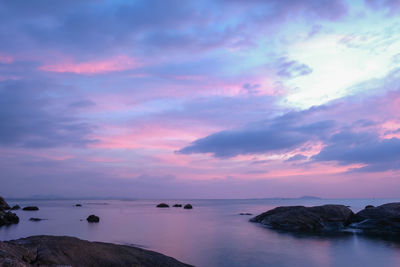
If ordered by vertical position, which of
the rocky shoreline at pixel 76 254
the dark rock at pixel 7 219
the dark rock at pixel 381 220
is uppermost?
the rocky shoreline at pixel 76 254

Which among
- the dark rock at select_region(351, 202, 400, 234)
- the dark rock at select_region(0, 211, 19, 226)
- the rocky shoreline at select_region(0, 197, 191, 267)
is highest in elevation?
the rocky shoreline at select_region(0, 197, 191, 267)

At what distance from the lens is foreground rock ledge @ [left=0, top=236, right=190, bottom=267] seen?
13242 mm

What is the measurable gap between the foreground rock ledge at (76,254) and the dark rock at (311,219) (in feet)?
129

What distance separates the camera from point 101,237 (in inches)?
1564

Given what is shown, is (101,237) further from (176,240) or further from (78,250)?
(78,250)

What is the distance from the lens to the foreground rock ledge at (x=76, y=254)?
1324 cm

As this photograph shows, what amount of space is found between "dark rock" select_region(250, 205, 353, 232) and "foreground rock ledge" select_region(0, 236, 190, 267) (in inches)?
1552

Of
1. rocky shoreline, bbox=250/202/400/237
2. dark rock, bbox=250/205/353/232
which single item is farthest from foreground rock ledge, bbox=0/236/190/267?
dark rock, bbox=250/205/353/232

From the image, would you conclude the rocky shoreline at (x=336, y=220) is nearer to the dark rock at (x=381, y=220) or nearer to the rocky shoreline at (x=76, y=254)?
the dark rock at (x=381, y=220)

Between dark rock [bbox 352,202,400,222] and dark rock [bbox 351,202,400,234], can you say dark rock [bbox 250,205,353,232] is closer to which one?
dark rock [bbox 352,202,400,222]

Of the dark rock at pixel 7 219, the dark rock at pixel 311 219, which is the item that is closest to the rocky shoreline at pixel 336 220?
the dark rock at pixel 311 219

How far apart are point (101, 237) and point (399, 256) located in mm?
33329

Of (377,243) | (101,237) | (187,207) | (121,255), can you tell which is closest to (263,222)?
(377,243)

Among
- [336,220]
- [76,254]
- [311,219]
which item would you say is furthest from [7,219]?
[336,220]
